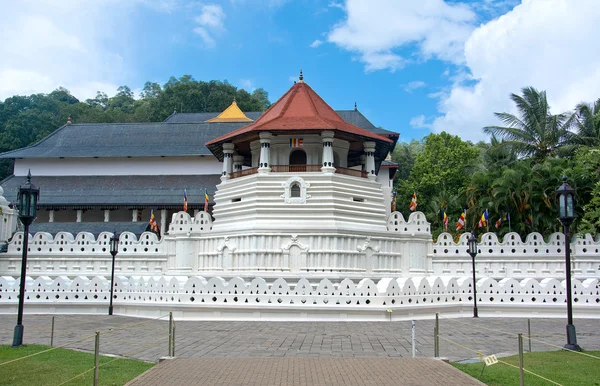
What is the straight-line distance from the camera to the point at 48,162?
47.3 m

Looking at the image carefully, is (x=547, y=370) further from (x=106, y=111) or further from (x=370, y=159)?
(x=106, y=111)

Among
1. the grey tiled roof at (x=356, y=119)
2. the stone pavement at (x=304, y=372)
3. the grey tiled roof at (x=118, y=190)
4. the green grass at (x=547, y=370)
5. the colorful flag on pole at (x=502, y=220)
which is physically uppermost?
the grey tiled roof at (x=356, y=119)

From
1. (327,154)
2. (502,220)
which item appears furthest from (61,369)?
(502,220)

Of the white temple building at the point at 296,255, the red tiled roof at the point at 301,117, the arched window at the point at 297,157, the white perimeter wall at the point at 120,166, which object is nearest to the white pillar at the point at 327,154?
the white temple building at the point at 296,255

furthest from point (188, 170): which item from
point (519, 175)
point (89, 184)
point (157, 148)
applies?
point (519, 175)

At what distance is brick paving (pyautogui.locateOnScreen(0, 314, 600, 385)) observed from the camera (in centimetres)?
1041

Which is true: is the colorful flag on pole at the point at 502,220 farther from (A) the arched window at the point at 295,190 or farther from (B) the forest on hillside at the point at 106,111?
(B) the forest on hillside at the point at 106,111

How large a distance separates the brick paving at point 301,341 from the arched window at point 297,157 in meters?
12.7

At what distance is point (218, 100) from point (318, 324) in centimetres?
6467

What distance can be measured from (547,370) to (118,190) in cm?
3806

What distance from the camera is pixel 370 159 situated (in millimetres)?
30406

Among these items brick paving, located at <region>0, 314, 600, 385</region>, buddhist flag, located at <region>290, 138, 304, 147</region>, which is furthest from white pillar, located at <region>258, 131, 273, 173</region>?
brick paving, located at <region>0, 314, 600, 385</region>

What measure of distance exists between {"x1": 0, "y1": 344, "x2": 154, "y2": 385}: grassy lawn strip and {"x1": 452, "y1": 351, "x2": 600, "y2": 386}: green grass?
19.1 feet

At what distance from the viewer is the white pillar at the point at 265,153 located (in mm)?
28328
